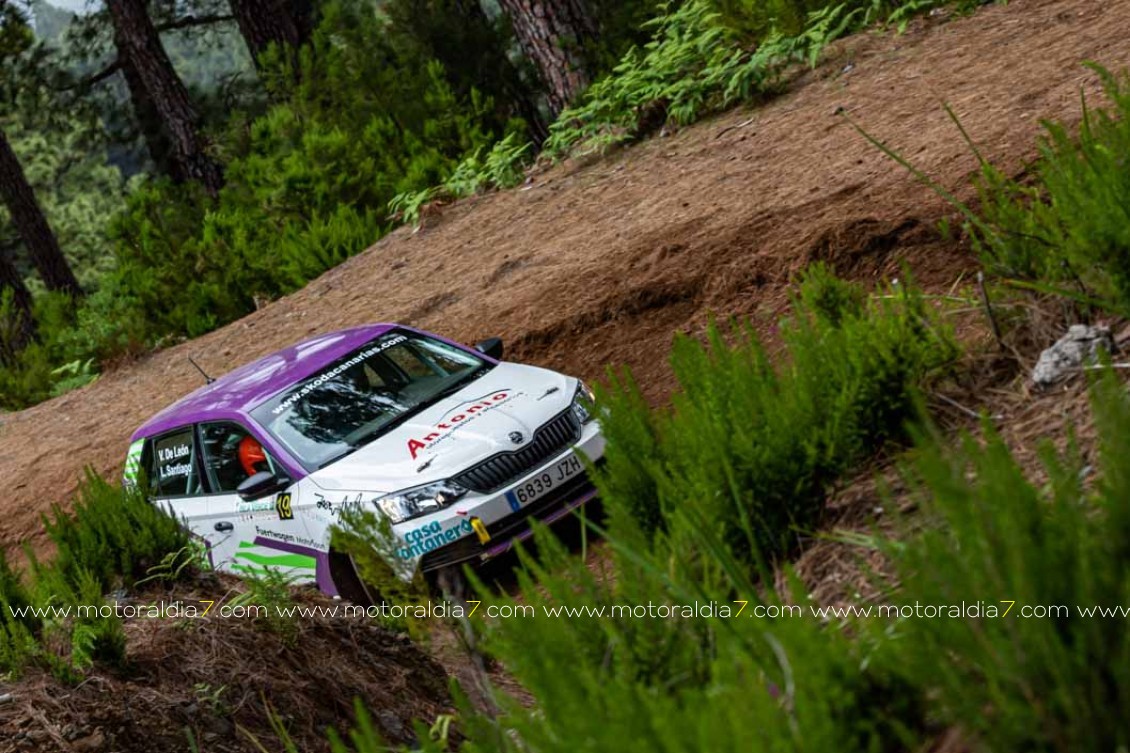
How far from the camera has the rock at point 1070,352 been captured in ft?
12.2

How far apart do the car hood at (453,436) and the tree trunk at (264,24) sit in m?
14.8

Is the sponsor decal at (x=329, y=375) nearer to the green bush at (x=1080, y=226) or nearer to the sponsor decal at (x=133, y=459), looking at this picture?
the sponsor decal at (x=133, y=459)

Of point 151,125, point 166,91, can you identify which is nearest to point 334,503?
point 166,91

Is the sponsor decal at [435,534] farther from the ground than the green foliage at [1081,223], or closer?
closer

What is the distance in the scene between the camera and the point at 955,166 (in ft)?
28.6

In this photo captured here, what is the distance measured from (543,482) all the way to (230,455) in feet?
7.45

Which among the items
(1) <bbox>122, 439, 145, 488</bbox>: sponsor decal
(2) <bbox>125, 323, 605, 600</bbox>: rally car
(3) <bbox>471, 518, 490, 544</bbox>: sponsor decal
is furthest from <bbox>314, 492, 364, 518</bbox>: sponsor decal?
(1) <bbox>122, 439, 145, 488</bbox>: sponsor decal

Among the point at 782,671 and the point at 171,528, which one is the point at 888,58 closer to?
the point at 171,528

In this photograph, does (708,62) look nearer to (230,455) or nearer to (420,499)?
(230,455)

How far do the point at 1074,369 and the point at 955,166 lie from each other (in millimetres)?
5278

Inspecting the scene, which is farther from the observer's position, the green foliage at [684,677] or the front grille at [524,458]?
the front grille at [524,458]

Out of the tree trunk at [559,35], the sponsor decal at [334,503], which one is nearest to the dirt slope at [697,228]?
the tree trunk at [559,35]

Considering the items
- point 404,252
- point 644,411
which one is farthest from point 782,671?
point 404,252

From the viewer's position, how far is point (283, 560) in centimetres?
789
